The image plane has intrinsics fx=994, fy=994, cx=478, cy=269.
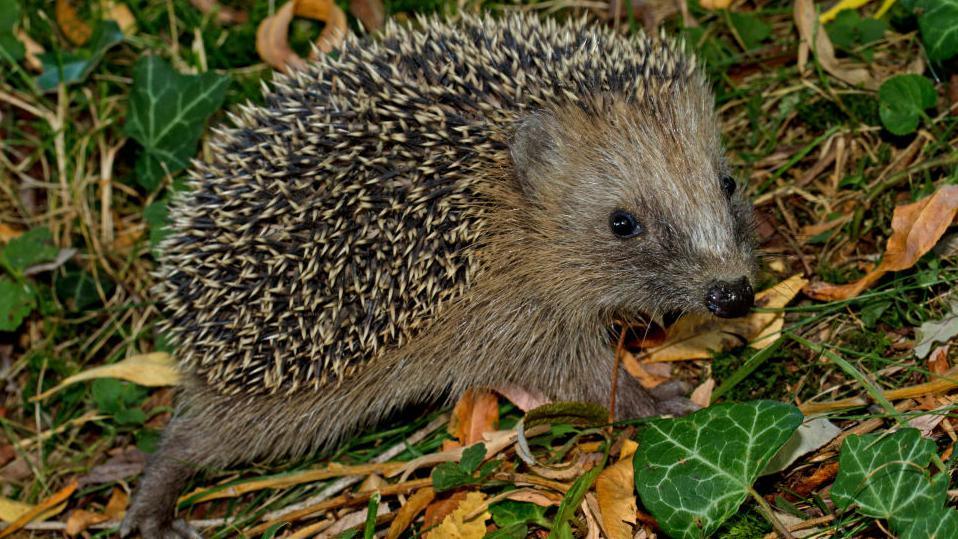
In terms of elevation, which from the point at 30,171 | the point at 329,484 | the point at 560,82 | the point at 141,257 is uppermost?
the point at 560,82

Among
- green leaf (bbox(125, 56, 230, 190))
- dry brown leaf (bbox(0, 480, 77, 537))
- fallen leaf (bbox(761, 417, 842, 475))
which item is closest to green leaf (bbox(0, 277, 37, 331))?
green leaf (bbox(125, 56, 230, 190))

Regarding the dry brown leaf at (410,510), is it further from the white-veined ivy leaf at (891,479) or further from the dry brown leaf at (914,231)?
the dry brown leaf at (914,231)

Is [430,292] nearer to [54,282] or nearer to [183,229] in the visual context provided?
[183,229]

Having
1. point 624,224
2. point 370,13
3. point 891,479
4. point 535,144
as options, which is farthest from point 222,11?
point 891,479

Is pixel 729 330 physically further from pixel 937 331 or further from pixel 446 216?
pixel 446 216

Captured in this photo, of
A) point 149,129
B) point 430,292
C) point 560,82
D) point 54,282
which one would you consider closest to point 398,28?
point 560,82

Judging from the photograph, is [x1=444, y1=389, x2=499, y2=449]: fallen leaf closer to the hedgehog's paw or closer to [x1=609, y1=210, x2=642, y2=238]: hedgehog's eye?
[x1=609, y1=210, x2=642, y2=238]: hedgehog's eye

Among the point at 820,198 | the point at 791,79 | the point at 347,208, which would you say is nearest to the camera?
the point at 347,208
